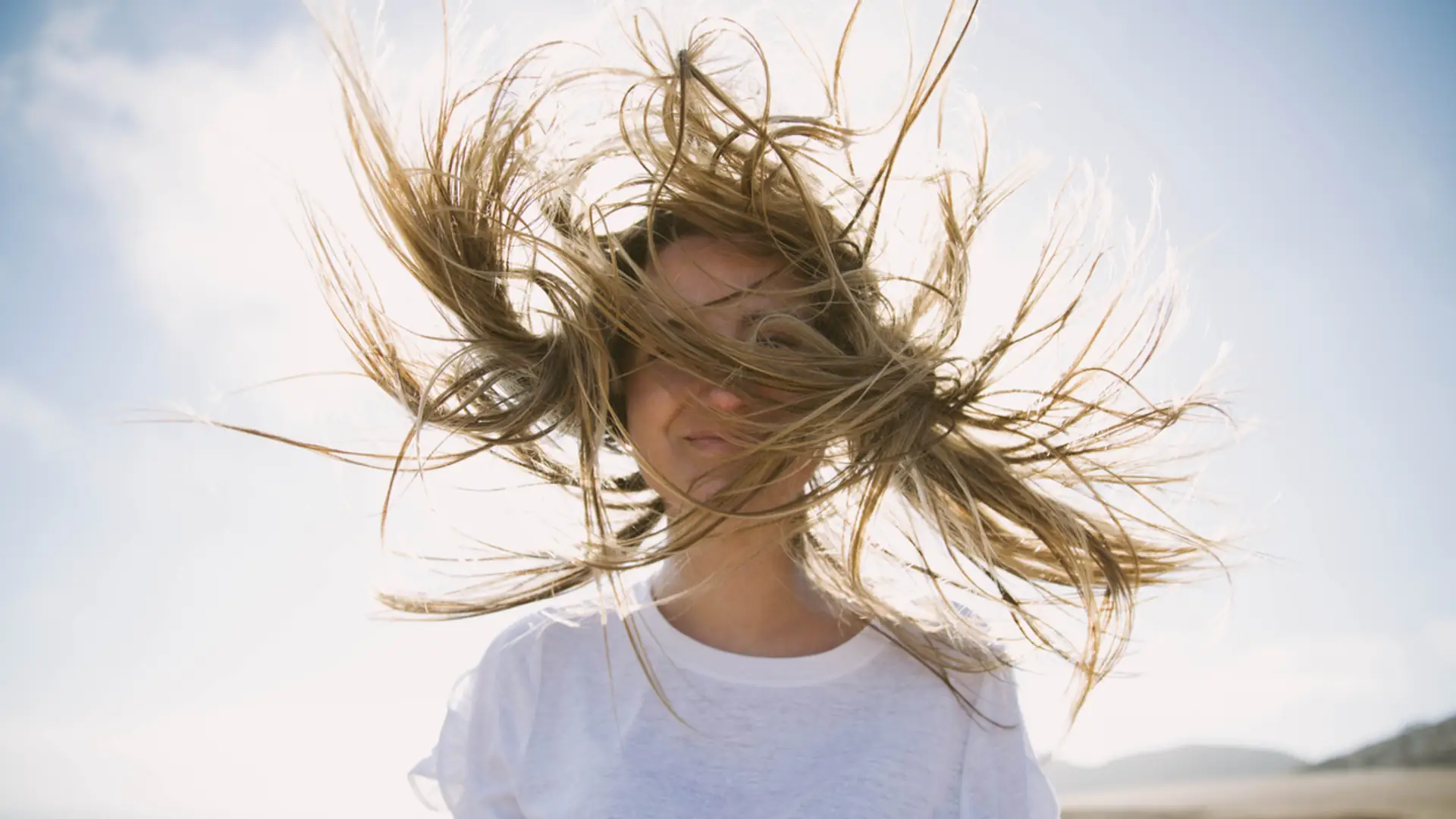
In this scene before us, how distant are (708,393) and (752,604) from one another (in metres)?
0.45

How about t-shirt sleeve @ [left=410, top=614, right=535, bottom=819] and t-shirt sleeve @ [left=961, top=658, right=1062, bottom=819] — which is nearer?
t-shirt sleeve @ [left=961, top=658, right=1062, bottom=819]

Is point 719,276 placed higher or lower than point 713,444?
higher

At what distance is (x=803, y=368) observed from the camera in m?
2.47

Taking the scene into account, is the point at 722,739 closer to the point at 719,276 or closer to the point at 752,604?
the point at 752,604

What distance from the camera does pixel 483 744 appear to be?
2553 millimetres

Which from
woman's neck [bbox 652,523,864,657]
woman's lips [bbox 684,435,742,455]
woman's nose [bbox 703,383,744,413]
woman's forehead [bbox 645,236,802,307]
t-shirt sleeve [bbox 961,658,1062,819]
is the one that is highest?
woman's forehead [bbox 645,236,802,307]

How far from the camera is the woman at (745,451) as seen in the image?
2.42 meters

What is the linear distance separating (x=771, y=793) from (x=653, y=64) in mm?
1415

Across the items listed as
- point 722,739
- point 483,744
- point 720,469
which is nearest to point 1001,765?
point 722,739

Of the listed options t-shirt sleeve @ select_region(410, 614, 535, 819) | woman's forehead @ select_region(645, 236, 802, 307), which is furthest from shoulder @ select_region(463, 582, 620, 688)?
woman's forehead @ select_region(645, 236, 802, 307)

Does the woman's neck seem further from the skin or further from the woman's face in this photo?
the woman's face

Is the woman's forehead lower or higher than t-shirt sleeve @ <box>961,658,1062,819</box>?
higher

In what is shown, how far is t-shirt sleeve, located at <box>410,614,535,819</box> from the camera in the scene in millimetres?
2490

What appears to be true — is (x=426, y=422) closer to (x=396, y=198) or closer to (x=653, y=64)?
(x=396, y=198)
